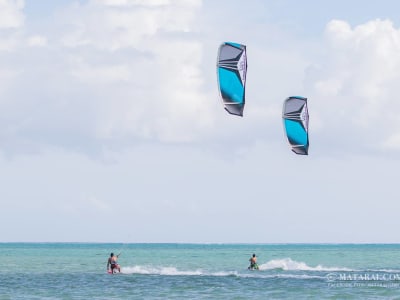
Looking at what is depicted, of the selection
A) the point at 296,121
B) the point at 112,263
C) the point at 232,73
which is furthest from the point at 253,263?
the point at 232,73

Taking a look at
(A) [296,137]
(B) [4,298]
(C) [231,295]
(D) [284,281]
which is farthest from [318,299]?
(B) [4,298]

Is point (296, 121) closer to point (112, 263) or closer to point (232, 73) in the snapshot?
point (232, 73)

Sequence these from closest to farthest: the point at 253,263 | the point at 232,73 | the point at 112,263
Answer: the point at 232,73 < the point at 112,263 < the point at 253,263

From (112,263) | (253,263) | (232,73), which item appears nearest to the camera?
(232,73)

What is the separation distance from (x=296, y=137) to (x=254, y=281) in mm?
9680

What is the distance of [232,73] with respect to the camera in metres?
28.0

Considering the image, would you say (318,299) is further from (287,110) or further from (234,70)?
(234,70)

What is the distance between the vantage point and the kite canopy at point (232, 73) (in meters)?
27.7

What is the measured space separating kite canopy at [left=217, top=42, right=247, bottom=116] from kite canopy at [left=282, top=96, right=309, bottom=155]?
11.9 ft

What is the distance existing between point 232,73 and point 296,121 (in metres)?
4.38

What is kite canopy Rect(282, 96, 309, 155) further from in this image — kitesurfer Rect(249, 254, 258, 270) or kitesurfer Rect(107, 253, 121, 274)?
kitesurfer Rect(249, 254, 258, 270)

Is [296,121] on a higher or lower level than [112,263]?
higher

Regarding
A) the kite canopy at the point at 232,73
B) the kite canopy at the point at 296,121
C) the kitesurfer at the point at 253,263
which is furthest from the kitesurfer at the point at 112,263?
the kite canopy at the point at 232,73

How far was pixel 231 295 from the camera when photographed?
3175cm
